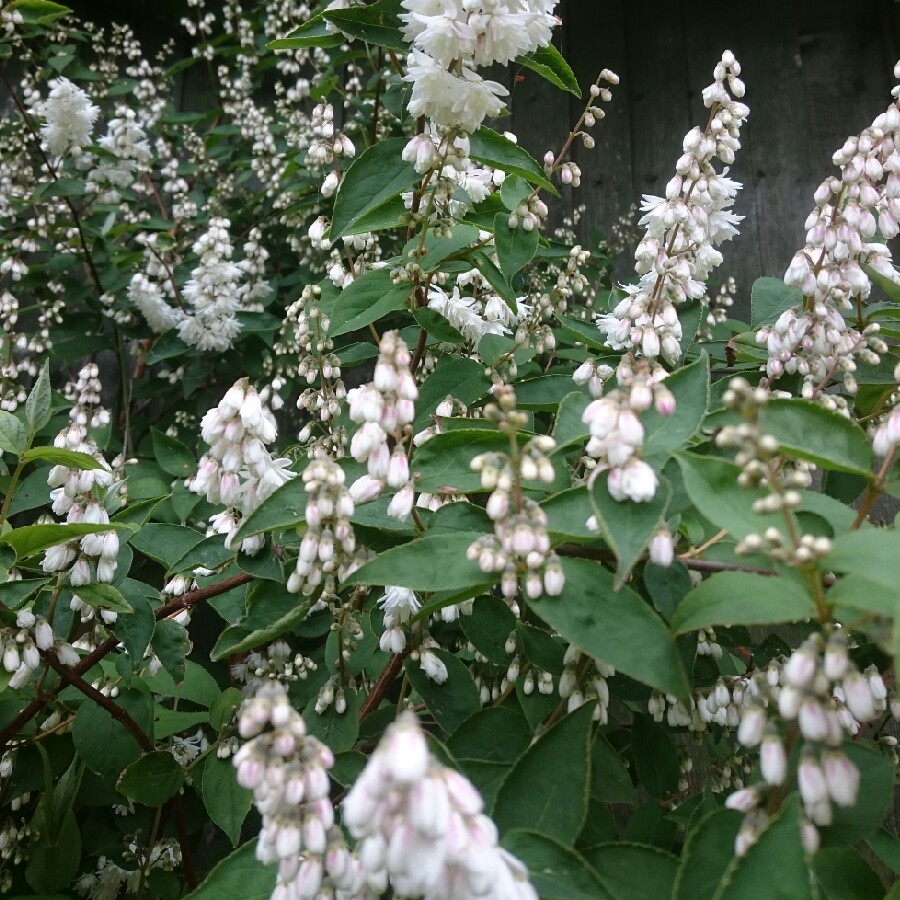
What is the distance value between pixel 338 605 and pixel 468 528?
354 mm

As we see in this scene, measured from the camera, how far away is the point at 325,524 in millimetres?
892

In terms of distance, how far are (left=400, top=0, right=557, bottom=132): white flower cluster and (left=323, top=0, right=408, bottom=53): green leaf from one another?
0.46 feet

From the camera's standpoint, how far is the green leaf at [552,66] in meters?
1.33

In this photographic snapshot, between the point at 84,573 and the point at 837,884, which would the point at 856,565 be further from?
the point at 84,573

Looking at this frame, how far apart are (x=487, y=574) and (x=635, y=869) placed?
1.08 ft

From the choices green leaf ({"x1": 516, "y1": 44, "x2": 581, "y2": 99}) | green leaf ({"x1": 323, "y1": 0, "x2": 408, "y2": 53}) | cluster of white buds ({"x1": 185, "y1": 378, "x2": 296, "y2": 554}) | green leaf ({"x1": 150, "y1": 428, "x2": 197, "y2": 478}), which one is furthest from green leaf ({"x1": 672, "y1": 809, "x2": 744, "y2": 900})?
green leaf ({"x1": 150, "y1": 428, "x2": 197, "y2": 478})

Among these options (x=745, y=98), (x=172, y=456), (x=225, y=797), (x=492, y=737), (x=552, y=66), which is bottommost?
(x=172, y=456)

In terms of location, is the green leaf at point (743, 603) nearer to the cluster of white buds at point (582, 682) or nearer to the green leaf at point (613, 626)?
the green leaf at point (613, 626)

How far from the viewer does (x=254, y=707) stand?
0.70 metres

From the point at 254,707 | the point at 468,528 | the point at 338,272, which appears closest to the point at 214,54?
the point at 338,272

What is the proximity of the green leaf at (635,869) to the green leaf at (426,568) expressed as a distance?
12.1 inches

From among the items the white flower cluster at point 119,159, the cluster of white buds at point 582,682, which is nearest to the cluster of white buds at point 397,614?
the cluster of white buds at point 582,682

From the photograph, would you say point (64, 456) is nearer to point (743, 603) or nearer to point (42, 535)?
point (42, 535)

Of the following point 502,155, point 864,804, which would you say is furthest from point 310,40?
point 864,804
